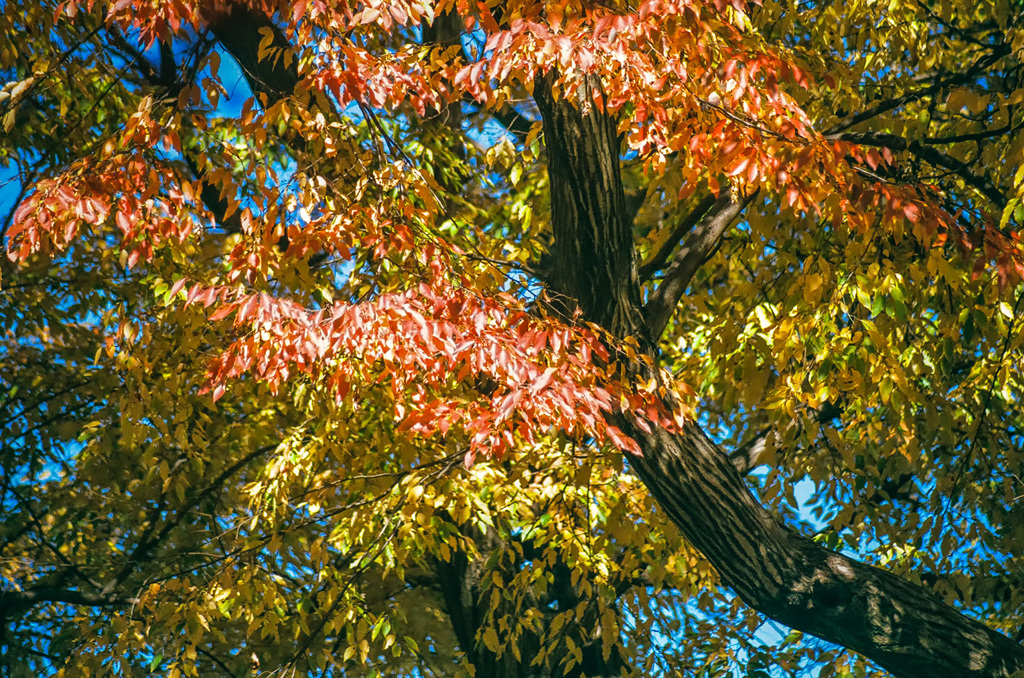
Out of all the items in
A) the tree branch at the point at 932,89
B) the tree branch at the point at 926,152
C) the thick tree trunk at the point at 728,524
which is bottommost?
the thick tree trunk at the point at 728,524

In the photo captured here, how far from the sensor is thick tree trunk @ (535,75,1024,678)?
14.0 ft

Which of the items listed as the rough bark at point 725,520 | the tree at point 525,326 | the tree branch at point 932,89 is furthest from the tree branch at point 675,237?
the tree branch at point 932,89

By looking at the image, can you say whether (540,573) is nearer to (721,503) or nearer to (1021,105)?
(721,503)

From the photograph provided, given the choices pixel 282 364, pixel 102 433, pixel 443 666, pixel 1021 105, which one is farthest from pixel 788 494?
pixel 102 433

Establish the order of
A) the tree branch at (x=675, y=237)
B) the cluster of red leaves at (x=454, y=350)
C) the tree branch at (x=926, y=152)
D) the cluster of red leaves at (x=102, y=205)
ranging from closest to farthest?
the cluster of red leaves at (x=454, y=350) < the cluster of red leaves at (x=102, y=205) < the tree branch at (x=926, y=152) < the tree branch at (x=675, y=237)

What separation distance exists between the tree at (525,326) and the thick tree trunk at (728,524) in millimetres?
19

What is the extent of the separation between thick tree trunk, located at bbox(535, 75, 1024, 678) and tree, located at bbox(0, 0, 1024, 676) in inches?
0.7

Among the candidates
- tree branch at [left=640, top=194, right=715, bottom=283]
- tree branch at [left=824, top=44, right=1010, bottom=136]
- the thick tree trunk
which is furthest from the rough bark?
tree branch at [left=824, top=44, right=1010, bottom=136]

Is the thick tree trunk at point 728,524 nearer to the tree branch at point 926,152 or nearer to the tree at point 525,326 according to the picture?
the tree at point 525,326

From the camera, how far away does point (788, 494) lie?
5.60 m

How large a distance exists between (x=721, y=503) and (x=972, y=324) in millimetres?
1463

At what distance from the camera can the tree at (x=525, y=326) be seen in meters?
3.97

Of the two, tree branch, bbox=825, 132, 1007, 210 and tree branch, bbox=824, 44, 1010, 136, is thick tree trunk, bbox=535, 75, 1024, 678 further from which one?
tree branch, bbox=824, 44, 1010, 136

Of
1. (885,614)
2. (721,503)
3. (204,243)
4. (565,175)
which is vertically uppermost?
(204,243)
